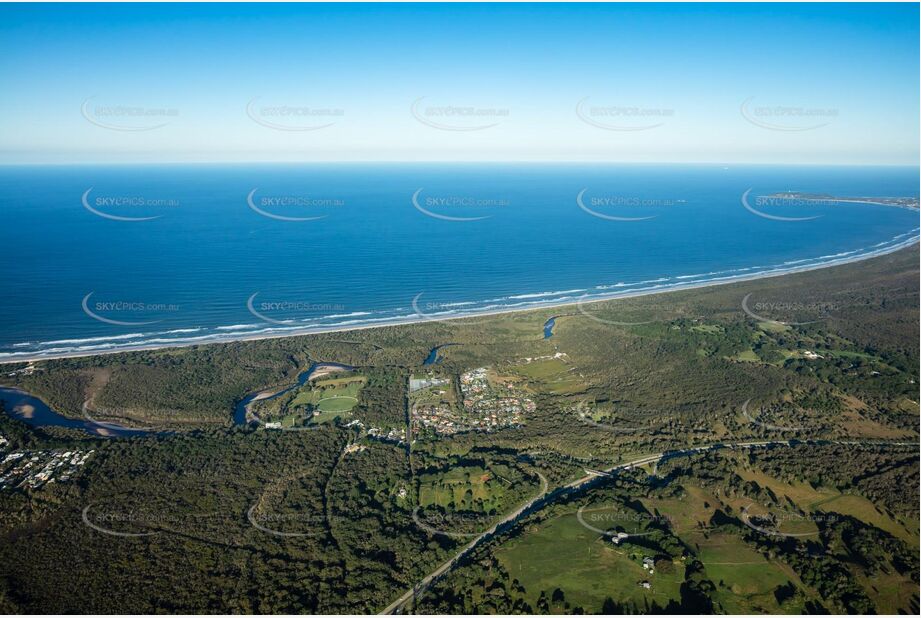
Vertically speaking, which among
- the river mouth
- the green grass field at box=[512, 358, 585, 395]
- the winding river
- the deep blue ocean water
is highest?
the deep blue ocean water

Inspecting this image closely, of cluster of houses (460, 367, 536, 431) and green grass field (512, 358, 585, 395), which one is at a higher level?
green grass field (512, 358, 585, 395)

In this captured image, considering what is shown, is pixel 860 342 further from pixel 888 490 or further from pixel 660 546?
pixel 660 546

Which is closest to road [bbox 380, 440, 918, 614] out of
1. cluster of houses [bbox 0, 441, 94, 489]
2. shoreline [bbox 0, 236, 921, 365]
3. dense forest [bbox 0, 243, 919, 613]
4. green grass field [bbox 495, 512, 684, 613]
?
dense forest [bbox 0, 243, 919, 613]

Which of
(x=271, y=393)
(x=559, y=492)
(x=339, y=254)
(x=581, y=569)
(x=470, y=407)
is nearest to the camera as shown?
(x=581, y=569)

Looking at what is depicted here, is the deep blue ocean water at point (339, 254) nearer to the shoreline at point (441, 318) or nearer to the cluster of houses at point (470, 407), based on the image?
the shoreline at point (441, 318)

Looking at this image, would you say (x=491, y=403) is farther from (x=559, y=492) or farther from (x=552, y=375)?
(x=559, y=492)

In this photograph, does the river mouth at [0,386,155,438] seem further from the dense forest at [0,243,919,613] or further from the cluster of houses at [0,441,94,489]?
the cluster of houses at [0,441,94,489]

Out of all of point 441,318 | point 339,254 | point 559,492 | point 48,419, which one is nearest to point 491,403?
point 559,492
